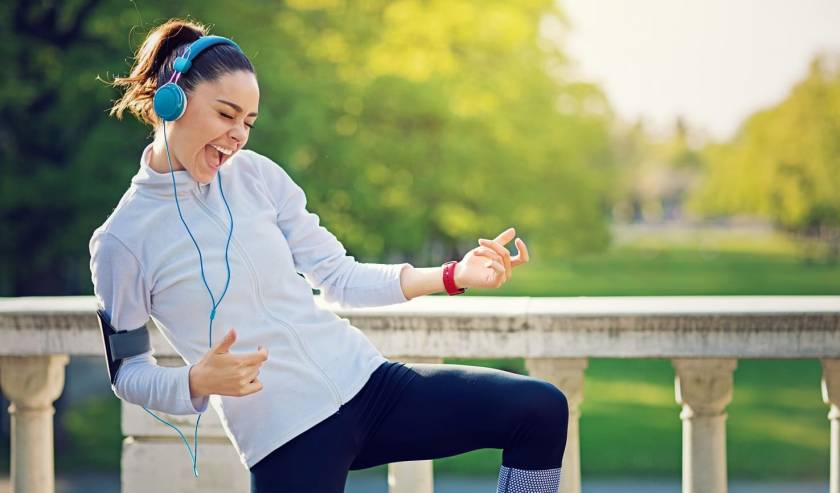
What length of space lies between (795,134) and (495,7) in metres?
24.3

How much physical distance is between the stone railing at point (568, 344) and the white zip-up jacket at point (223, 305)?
59cm

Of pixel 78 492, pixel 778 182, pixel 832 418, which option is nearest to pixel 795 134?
pixel 778 182

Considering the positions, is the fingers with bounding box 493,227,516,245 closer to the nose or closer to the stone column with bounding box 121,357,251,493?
the nose

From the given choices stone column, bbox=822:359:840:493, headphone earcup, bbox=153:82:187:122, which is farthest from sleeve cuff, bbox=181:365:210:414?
stone column, bbox=822:359:840:493

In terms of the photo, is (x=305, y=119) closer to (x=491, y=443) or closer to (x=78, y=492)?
(x=78, y=492)

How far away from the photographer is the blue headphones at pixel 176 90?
7.47 ft

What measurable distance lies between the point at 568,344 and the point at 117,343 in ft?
4.20

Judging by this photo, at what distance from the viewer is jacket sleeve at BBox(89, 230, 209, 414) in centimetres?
228

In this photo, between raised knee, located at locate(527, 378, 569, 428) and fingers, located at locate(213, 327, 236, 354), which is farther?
raised knee, located at locate(527, 378, 569, 428)

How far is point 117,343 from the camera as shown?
2.32 m

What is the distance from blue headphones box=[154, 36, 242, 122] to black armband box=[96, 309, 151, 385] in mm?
441

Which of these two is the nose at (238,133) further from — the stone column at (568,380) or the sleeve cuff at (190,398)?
the stone column at (568,380)

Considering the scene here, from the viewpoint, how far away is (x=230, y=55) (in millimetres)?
2340

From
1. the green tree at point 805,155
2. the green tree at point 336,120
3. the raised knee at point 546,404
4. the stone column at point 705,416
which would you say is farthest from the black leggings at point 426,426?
the green tree at point 805,155
